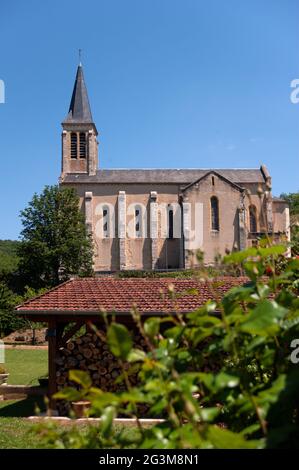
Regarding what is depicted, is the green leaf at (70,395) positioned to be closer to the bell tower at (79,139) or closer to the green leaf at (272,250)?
the green leaf at (272,250)

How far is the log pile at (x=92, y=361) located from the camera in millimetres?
9109

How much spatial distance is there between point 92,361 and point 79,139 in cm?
4391

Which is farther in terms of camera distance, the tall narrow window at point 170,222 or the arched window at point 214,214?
the tall narrow window at point 170,222

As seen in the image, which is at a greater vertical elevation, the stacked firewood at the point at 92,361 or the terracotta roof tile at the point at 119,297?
the terracotta roof tile at the point at 119,297

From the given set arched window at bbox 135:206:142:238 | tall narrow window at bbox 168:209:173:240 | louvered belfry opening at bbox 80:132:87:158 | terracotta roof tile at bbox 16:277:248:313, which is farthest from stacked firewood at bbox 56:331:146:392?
louvered belfry opening at bbox 80:132:87:158

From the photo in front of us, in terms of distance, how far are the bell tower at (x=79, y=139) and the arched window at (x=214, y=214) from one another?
1323cm

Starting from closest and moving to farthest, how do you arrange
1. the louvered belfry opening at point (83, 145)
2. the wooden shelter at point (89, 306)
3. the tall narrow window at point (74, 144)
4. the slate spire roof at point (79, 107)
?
the wooden shelter at point (89, 306), the louvered belfry opening at point (83, 145), the tall narrow window at point (74, 144), the slate spire roof at point (79, 107)

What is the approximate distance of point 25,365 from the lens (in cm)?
1658

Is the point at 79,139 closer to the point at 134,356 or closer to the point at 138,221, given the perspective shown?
the point at 138,221

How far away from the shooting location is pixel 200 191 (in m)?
44.3

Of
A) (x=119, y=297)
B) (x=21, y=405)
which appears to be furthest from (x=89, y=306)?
(x=21, y=405)

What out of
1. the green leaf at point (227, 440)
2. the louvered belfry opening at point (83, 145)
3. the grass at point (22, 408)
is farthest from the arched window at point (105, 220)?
the green leaf at point (227, 440)

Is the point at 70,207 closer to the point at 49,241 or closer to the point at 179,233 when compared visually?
the point at 49,241

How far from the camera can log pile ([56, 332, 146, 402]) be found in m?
9.11
